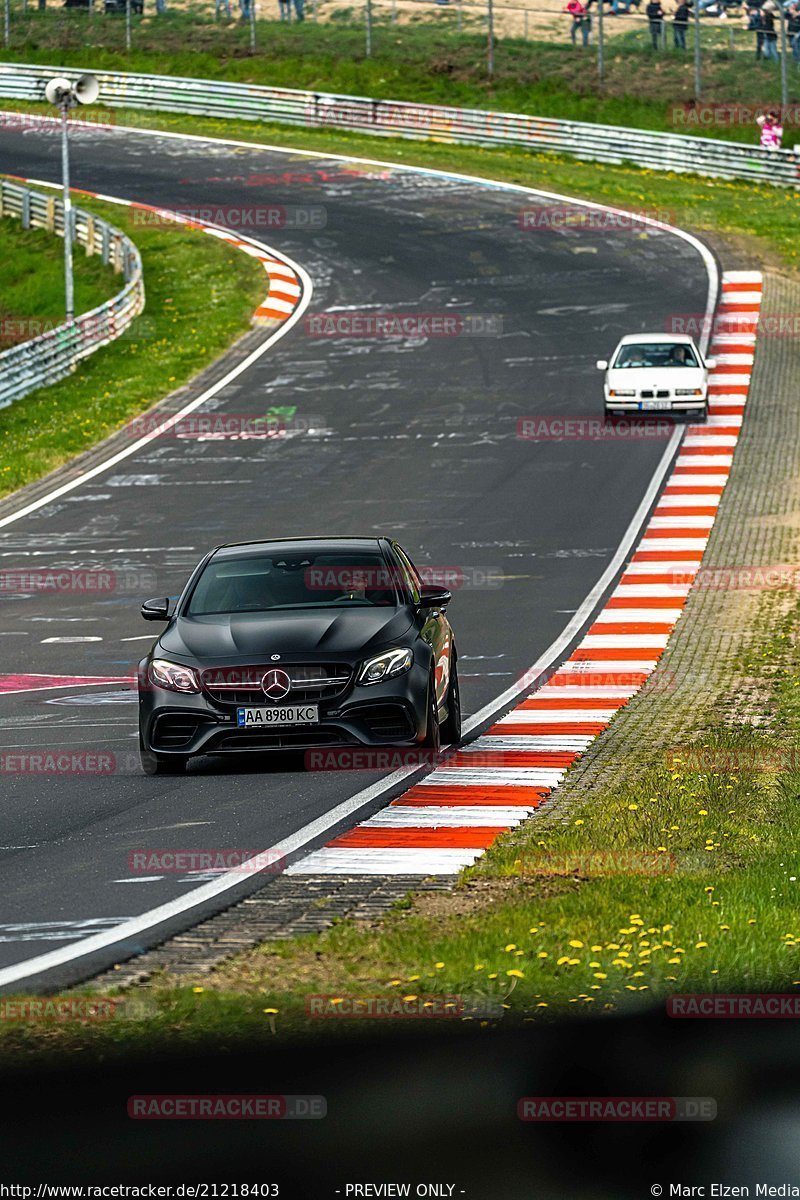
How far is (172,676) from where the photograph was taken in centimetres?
1246

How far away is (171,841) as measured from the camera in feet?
33.5

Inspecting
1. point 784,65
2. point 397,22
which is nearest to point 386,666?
point 784,65

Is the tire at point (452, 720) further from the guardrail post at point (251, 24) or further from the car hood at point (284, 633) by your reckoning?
the guardrail post at point (251, 24)

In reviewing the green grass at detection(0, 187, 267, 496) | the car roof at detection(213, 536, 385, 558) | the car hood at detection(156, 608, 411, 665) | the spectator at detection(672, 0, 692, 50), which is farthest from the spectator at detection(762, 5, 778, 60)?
the car hood at detection(156, 608, 411, 665)

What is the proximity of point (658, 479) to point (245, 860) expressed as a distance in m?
20.0

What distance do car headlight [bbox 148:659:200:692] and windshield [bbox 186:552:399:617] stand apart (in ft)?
2.10

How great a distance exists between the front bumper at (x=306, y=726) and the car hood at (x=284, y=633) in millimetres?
304

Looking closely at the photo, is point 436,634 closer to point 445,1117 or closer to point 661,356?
point 445,1117

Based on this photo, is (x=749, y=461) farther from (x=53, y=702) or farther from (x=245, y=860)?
(x=245, y=860)

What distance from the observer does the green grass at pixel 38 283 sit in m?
45.5

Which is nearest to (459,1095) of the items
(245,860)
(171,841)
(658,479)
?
(245,860)

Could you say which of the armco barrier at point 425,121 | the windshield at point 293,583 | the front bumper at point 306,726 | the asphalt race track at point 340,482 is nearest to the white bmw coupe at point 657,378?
the asphalt race track at point 340,482

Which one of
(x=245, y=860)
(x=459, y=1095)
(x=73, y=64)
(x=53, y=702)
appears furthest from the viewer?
(x=73, y=64)

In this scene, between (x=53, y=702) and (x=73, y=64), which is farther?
(x=73, y=64)
